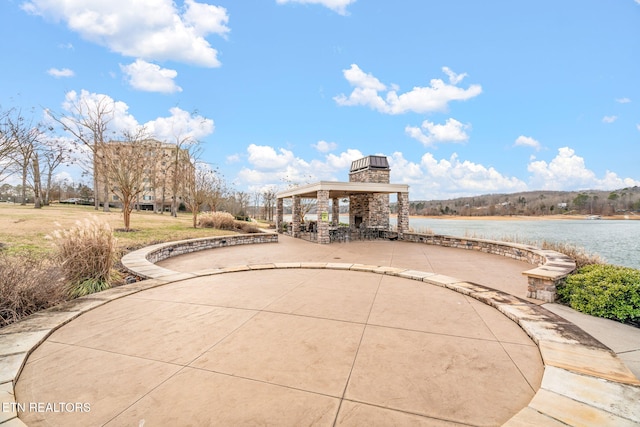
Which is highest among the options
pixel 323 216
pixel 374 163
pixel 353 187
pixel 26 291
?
pixel 374 163

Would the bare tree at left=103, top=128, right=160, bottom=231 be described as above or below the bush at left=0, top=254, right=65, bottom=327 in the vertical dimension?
above

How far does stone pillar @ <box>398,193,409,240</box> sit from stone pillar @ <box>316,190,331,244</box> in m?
4.10

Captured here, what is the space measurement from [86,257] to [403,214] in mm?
12746

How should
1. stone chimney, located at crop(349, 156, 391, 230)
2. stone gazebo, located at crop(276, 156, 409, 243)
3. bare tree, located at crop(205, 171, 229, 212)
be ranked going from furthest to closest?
bare tree, located at crop(205, 171, 229, 212) → stone chimney, located at crop(349, 156, 391, 230) → stone gazebo, located at crop(276, 156, 409, 243)

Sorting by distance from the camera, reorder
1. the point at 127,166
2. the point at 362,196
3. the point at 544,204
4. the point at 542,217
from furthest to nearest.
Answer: the point at 544,204 → the point at 542,217 → the point at 362,196 → the point at 127,166

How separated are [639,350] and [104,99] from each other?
20.1 m

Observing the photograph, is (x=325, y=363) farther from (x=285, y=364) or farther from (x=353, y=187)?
(x=353, y=187)

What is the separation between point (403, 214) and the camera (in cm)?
1439

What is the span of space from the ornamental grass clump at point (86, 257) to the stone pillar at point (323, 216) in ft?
28.0

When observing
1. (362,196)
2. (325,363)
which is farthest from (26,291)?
(362,196)

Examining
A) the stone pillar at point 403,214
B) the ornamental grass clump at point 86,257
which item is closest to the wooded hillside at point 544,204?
the stone pillar at point 403,214

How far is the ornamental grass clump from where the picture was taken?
4.89 m

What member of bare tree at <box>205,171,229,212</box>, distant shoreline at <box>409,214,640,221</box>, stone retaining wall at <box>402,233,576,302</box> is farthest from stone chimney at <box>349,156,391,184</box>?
distant shoreline at <box>409,214,640,221</box>

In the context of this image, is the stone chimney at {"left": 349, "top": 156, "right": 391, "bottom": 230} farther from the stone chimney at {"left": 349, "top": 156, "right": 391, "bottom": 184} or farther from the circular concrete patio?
the circular concrete patio
